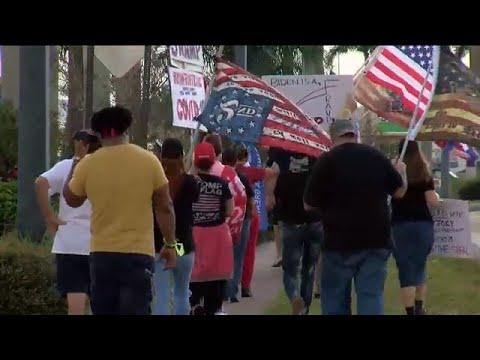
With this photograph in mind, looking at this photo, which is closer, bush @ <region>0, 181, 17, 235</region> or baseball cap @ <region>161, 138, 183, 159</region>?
baseball cap @ <region>161, 138, 183, 159</region>

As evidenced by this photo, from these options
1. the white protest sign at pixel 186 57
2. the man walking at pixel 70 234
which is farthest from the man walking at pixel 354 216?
the white protest sign at pixel 186 57

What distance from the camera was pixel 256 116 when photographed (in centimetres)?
835

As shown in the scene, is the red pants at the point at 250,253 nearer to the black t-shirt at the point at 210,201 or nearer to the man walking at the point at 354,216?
the black t-shirt at the point at 210,201

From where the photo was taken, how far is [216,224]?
777 centimetres

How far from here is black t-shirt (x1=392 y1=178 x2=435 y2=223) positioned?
820 centimetres

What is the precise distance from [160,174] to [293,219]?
2.67m

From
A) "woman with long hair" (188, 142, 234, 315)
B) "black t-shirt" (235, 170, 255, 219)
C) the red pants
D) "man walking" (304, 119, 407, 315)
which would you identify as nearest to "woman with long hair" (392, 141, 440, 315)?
"woman with long hair" (188, 142, 234, 315)

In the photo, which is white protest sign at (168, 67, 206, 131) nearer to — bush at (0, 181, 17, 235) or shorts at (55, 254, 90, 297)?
bush at (0, 181, 17, 235)

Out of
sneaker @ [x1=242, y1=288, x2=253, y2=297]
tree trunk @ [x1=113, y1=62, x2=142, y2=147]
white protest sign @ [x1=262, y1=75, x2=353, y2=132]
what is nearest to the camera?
sneaker @ [x1=242, y1=288, x2=253, y2=297]

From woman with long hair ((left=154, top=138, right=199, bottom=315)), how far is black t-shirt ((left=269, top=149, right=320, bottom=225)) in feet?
4.49

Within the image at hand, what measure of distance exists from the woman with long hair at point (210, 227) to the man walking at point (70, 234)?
96 centimetres
